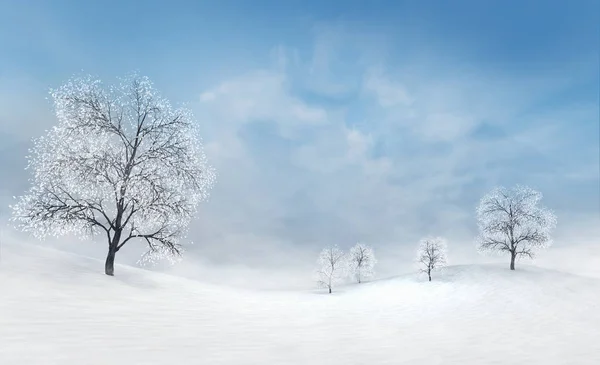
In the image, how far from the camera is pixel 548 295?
32.2m

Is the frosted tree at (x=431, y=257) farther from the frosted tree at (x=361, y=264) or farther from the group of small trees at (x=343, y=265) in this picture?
the frosted tree at (x=361, y=264)

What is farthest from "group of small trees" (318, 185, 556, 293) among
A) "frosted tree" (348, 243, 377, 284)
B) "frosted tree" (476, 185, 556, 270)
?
"frosted tree" (348, 243, 377, 284)

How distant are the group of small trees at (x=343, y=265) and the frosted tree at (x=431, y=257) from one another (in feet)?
54.1

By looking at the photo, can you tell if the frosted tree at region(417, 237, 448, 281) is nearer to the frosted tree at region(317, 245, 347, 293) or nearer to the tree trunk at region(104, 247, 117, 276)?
the frosted tree at region(317, 245, 347, 293)

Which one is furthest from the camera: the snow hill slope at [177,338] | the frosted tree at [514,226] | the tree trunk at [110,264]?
the frosted tree at [514,226]

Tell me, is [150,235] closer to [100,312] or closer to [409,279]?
[100,312]

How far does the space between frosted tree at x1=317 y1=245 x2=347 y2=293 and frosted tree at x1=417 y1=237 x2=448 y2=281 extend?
670 inches

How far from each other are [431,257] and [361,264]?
30880 millimetres

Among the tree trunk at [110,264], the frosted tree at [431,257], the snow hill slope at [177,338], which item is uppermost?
the frosted tree at [431,257]

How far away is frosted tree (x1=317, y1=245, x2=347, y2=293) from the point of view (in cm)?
6153

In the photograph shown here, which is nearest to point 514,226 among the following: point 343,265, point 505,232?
point 505,232

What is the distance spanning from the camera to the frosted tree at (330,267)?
61.5 m

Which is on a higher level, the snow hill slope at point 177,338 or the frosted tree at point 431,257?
the frosted tree at point 431,257

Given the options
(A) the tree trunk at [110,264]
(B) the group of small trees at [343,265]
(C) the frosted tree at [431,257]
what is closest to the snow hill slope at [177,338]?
(A) the tree trunk at [110,264]
